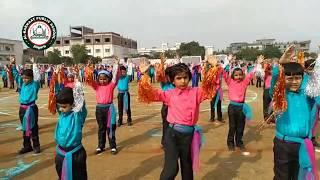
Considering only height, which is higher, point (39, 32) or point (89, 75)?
point (39, 32)

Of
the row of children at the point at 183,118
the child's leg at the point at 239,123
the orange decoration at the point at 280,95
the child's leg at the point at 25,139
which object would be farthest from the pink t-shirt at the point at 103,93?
the orange decoration at the point at 280,95

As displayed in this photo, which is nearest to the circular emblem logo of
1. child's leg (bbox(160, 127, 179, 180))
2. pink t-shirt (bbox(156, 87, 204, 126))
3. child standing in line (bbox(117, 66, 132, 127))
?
child standing in line (bbox(117, 66, 132, 127))

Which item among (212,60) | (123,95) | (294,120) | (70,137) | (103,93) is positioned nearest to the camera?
(294,120)

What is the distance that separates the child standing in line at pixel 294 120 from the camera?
4.12 meters

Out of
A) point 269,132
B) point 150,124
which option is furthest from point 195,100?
point 150,124

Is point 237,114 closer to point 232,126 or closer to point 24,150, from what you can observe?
point 232,126

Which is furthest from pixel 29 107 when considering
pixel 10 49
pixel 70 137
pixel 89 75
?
pixel 10 49

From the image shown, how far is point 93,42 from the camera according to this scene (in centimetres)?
11975

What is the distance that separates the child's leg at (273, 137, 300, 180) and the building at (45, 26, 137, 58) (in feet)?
366

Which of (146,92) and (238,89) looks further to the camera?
(238,89)

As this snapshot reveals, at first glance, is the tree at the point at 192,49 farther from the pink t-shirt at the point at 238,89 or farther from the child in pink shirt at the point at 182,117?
the child in pink shirt at the point at 182,117

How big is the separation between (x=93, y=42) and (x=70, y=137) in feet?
386

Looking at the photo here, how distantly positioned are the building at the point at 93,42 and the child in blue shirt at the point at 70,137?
110929 mm

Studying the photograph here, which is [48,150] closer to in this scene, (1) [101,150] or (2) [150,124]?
(1) [101,150]
